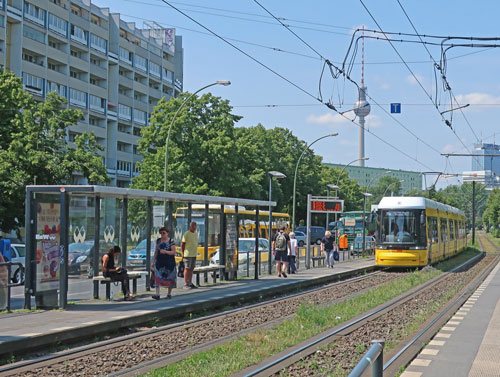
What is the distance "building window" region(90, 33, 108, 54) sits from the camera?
7269 cm

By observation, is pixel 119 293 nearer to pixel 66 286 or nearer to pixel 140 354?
pixel 66 286

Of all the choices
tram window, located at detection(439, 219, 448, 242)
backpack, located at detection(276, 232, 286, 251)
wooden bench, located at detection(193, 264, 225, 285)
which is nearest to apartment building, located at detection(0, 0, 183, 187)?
tram window, located at detection(439, 219, 448, 242)

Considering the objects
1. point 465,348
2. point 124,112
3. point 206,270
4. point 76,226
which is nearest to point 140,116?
point 124,112

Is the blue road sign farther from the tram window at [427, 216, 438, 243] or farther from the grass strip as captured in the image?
the grass strip

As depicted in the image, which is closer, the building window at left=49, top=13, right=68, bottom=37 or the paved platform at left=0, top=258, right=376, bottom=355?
the paved platform at left=0, top=258, right=376, bottom=355

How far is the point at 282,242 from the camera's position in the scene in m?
24.6

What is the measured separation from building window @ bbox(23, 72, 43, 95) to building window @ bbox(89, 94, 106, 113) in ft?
A: 31.7

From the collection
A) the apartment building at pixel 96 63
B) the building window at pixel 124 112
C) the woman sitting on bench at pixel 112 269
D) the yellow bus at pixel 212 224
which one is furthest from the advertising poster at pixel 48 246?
the building window at pixel 124 112


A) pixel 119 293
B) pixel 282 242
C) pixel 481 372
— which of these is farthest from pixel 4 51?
pixel 481 372

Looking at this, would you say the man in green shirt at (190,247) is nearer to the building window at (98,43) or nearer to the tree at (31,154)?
the tree at (31,154)

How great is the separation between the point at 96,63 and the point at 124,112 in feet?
24.9

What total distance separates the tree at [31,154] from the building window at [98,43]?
32931mm

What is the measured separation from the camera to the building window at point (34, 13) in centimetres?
6136

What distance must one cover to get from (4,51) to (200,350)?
51.8 meters
